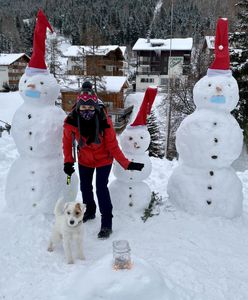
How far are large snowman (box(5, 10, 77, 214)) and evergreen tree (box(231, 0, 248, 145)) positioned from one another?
9.82 m

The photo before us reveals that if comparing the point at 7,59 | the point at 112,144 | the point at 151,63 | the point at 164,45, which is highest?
the point at 164,45

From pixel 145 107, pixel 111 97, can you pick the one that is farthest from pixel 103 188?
pixel 111 97

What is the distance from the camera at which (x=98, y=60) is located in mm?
22422

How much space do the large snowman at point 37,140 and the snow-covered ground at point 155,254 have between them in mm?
228

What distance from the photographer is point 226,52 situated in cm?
404

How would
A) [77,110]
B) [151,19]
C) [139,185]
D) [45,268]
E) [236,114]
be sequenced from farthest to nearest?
[151,19]
[236,114]
[139,185]
[77,110]
[45,268]

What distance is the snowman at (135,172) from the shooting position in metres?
4.18

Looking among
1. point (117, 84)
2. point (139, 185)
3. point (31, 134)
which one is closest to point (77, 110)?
point (31, 134)

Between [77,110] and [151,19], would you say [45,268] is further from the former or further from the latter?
[151,19]

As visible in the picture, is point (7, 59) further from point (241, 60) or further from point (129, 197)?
point (129, 197)

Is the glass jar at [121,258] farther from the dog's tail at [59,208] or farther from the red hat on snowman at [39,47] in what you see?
the red hat on snowman at [39,47]

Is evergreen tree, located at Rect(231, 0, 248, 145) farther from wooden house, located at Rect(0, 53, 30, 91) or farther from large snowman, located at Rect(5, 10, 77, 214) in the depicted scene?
wooden house, located at Rect(0, 53, 30, 91)

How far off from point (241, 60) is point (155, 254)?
11.6 m

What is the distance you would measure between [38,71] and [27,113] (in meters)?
0.53
